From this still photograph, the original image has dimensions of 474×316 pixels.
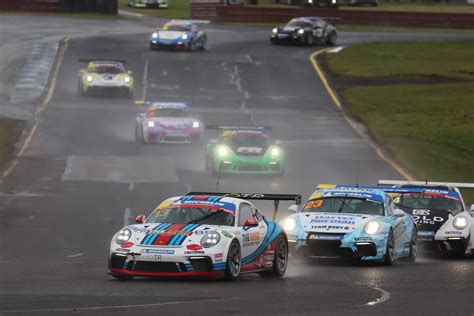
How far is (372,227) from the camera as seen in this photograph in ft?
66.8

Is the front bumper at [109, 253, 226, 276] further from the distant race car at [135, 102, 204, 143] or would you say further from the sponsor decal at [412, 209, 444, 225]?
the distant race car at [135, 102, 204, 143]

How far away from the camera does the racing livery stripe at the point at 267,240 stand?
1800 centimetres

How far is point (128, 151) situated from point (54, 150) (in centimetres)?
237

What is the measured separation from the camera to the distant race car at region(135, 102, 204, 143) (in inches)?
1683

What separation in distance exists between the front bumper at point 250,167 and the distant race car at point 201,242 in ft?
57.5

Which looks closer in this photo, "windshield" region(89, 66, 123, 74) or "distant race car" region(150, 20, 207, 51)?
"windshield" region(89, 66, 123, 74)

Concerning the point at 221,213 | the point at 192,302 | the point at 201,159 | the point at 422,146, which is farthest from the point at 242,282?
the point at 422,146

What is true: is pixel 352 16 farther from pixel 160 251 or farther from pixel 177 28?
pixel 160 251

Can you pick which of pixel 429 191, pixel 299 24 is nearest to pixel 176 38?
pixel 299 24

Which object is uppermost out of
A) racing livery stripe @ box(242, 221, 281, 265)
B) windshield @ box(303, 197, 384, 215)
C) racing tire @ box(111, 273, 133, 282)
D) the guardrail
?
racing livery stripe @ box(242, 221, 281, 265)

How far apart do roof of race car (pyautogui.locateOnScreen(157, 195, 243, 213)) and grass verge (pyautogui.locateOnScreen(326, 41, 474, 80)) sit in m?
43.1

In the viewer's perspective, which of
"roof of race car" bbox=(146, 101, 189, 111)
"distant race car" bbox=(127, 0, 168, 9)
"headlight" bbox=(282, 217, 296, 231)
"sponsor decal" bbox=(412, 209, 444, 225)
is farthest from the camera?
"distant race car" bbox=(127, 0, 168, 9)

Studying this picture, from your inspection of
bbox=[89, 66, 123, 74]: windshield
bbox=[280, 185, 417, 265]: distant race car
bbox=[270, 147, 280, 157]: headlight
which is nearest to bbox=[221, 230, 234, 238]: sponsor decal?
bbox=[280, 185, 417, 265]: distant race car

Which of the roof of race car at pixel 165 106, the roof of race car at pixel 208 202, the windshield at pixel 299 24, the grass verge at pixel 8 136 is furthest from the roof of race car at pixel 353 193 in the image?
the windshield at pixel 299 24
